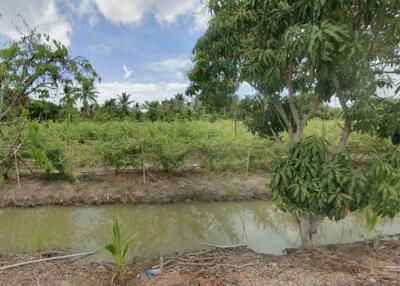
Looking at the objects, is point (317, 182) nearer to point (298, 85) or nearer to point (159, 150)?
point (298, 85)

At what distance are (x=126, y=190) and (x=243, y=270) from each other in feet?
14.6

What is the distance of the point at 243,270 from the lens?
314cm

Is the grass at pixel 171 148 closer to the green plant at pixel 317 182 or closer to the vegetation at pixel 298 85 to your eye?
the vegetation at pixel 298 85

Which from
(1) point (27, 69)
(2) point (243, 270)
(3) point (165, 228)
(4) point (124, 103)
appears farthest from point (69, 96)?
(4) point (124, 103)

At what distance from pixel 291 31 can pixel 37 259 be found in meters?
3.83

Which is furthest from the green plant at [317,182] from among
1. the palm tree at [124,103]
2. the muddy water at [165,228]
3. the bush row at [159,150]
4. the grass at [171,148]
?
the palm tree at [124,103]

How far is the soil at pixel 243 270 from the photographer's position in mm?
2914

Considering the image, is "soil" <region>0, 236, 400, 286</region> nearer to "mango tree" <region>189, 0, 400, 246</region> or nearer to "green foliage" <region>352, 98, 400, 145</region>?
"mango tree" <region>189, 0, 400, 246</region>

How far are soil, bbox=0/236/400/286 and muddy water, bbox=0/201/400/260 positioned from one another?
0.87 m

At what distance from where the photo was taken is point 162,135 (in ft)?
25.5

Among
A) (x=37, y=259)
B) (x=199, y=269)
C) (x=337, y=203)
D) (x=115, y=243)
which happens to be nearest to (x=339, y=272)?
(x=337, y=203)

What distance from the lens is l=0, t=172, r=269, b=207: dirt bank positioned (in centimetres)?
673

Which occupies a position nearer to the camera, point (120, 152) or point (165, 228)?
point (165, 228)

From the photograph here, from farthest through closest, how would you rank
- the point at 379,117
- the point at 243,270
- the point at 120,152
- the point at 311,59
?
the point at 120,152 < the point at 379,117 < the point at 243,270 < the point at 311,59
